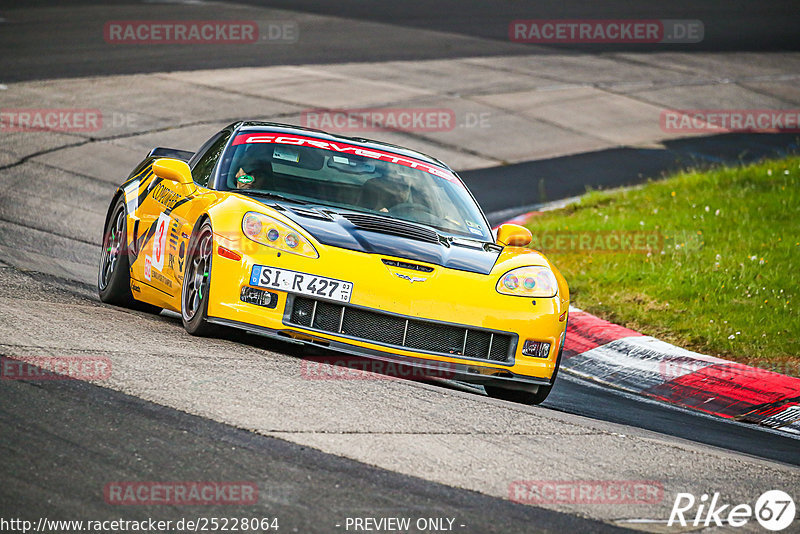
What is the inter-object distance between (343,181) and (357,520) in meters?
3.78

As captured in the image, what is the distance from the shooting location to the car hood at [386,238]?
649 cm

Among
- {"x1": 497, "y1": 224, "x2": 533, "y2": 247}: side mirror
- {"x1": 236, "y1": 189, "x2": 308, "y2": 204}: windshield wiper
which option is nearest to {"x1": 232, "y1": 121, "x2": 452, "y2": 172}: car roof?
{"x1": 236, "y1": 189, "x2": 308, "y2": 204}: windshield wiper

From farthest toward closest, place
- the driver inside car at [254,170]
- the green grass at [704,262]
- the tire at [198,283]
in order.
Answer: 1. the green grass at [704,262]
2. the driver inside car at [254,170]
3. the tire at [198,283]

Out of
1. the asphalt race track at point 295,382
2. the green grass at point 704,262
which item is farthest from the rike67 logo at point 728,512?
the green grass at point 704,262

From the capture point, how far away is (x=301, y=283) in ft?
20.6

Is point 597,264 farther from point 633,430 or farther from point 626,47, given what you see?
point 626,47

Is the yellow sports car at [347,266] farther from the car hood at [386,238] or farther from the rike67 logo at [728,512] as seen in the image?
the rike67 logo at [728,512]

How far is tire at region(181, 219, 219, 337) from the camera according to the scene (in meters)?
A: 6.48

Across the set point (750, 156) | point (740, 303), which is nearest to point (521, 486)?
point (740, 303)

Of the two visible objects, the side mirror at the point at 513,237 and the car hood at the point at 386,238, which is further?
the side mirror at the point at 513,237

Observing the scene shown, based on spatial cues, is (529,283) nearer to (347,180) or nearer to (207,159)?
(347,180)

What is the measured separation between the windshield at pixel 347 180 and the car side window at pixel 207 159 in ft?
0.45

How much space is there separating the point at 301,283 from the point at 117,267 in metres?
2.26

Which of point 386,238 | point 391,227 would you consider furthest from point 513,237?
point 386,238
